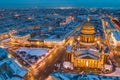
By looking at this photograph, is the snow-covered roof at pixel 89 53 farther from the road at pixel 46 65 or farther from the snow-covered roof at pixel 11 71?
the snow-covered roof at pixel 11 71

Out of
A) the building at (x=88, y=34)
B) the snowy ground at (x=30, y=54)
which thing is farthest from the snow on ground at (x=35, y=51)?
the building at (x=88, y=34)

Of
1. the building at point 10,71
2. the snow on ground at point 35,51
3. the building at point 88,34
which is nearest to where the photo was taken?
the building at point 10,71

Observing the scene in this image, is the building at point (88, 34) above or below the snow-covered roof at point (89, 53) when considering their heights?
above

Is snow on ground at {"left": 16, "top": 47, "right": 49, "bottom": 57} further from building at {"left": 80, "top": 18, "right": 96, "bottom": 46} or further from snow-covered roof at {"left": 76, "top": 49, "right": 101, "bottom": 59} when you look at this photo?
snow-covered roof at {"left": 76, "top": 49, "right": 101, "bottom": 59}

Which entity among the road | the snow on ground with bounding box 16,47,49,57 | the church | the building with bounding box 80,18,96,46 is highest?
the building with bounding box 80,18,96,46

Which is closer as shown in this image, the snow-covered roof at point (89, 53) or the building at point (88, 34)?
the snow-covered roof at point (89, 53)

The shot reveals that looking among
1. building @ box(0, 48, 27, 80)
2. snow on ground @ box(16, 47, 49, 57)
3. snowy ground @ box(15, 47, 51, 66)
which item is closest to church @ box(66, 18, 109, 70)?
snowy ground @ box(15, 47, 51, 66)

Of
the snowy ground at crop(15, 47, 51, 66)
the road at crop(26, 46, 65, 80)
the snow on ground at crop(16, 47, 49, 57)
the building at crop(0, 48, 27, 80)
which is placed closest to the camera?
the building at crop(0, 48, 27, 80)

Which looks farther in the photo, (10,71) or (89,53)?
(89,53)

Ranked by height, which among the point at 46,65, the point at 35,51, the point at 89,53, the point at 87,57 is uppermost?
the point at 89,53

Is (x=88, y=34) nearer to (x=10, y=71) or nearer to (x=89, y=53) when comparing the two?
(x=89, y=53)

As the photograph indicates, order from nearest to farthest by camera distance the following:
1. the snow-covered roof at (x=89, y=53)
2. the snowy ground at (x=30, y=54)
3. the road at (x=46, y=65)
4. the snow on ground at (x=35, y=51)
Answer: the road at (x=46, y=65) → the snow-covered roof at (x=89, y=53) → the snowy ground at (x=30, y=54) → the snow on ground at (x=35, y=51)

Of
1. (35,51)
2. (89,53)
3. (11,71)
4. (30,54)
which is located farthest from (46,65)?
(11,71)

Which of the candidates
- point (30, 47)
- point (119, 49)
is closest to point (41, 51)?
point (30, 47)
